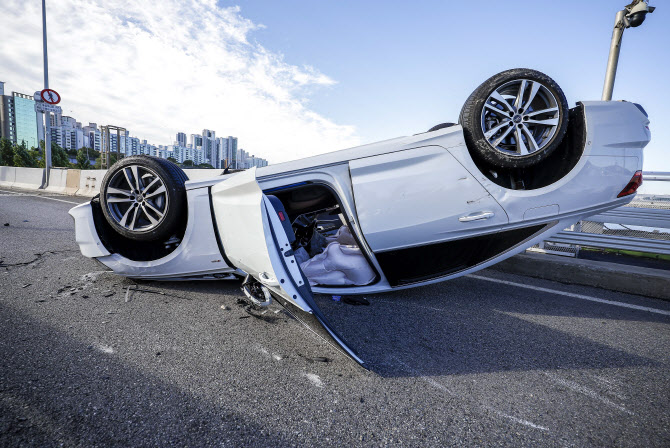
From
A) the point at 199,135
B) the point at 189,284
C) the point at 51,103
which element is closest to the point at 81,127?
the point at 199,135

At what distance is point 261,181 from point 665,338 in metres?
3.42

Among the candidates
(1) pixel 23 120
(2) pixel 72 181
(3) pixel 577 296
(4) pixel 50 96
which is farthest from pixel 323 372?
(1) pixel 23 120

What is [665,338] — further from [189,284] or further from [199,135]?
[199,135]

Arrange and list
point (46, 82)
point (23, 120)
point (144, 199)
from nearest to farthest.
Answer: point (144, 199), point (46, 82), point (23, 120)

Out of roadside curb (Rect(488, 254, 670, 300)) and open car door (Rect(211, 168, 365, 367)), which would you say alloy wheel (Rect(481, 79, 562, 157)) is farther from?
roadside curb (Rect(488, 254, 670, 300))

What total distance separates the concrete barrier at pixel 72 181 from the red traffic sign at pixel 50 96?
386 centimetres

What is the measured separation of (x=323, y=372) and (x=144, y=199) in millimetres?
2196

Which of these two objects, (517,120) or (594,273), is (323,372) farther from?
(594,273)

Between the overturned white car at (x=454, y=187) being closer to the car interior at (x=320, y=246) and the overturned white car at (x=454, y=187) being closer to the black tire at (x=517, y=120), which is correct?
the black tire at (x=517, y=120)

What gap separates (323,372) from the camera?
1775 mm

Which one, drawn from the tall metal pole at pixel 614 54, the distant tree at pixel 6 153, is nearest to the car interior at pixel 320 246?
the tall metal pole at pixel 614 54

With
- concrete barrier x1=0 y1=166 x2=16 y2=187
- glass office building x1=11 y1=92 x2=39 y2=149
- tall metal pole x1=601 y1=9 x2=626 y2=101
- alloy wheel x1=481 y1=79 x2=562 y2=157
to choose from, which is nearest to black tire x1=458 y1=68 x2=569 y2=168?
alloy wheel x1=481 y1=79 x2=562 y2=157

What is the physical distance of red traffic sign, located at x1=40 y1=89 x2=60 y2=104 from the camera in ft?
41.0

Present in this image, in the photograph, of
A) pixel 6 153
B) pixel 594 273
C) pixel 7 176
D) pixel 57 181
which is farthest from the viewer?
pixel 6 153
